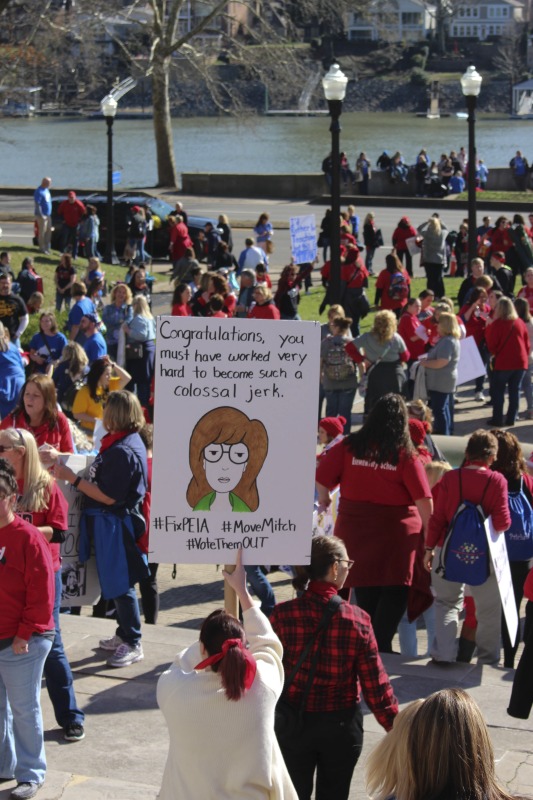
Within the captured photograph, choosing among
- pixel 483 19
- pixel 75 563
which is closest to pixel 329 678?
pixel 75 563

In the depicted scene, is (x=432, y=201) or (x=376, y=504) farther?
(x=432, y=201)

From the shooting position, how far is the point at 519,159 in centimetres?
4028

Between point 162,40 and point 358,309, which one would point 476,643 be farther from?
point 162,40

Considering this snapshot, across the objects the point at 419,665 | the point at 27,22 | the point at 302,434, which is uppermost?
the point at 27,22

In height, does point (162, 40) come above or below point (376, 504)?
above

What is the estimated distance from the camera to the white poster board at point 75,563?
7.55 m

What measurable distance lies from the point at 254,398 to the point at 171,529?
0.62m

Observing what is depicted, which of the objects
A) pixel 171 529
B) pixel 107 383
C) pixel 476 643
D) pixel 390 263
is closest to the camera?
pixel 171 529

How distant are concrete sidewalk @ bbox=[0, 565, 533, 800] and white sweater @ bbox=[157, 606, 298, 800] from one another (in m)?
1.62

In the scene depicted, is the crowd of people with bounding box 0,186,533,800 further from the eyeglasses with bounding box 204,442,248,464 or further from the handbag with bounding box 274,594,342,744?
the eyeglasses with bounding box 204,442,248,464

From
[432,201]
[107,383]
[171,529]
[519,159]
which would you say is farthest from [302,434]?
[519,159]

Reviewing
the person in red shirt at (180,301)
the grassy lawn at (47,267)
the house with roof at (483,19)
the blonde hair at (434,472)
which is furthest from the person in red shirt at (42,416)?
the house with roof at (483,19)

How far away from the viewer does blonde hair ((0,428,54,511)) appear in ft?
20.2

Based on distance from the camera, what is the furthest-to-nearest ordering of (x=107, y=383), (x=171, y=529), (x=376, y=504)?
(x=107, y=383)
(x=376, y=504)
(x=171, y=529)
